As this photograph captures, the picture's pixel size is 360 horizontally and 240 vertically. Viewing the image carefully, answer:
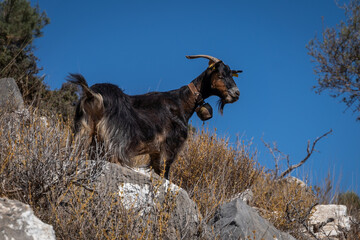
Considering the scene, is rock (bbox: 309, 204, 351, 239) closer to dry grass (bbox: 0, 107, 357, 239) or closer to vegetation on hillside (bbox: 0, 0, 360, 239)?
vegetation on hillside (bbox: 0, 0, 360, 239)

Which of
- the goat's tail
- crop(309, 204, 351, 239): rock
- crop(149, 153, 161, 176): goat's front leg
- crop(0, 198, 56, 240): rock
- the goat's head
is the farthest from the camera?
crop(309, 204, 351, 239): rock

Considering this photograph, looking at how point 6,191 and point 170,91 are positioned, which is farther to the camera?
point 170,91

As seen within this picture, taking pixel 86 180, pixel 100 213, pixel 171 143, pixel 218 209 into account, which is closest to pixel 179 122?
pixel 171 143

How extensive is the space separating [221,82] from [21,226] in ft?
12.7

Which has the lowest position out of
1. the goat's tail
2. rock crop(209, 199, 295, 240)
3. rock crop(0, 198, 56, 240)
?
rock crop(0, 198, 56, 240)

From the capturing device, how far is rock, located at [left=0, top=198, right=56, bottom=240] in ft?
8.77

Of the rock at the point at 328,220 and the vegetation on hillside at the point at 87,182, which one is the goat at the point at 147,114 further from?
the rock at the point at 328,220

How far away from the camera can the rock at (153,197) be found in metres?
4.04

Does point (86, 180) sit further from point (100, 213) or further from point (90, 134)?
point (90, 134)

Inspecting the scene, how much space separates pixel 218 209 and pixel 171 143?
1.27 meters

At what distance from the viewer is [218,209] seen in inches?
187

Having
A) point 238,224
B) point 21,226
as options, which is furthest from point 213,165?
point 21,226

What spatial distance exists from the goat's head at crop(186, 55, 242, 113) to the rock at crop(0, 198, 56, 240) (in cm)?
372

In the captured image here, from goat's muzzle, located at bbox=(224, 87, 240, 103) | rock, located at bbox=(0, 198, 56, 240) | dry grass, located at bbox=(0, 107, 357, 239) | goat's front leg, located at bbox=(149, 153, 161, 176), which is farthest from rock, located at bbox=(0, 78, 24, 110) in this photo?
rock, located at bbox=(0, 198, 56, 240)
